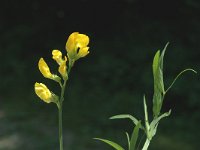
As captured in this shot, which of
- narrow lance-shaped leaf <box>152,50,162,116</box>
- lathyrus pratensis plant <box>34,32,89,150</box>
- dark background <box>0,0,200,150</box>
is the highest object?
lathyrus pratensis plant <box>34,32,89,150</box>

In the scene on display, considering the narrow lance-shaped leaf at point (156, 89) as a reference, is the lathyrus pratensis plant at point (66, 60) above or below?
above

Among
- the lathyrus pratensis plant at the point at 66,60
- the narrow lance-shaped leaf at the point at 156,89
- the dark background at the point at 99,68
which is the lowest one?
the dark background at the point at 99,68

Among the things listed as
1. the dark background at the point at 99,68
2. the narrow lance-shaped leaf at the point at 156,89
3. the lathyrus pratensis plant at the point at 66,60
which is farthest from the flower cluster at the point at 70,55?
the dark background at the point at 99,68

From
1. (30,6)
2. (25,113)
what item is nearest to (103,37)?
(30,6)

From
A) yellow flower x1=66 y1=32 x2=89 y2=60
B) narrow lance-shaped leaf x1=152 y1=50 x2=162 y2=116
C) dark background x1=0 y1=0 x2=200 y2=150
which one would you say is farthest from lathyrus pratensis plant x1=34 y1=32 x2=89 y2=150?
dark background x1=0 y1=0 x2=200 y2=150

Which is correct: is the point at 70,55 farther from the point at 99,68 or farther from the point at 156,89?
the point at 99,68

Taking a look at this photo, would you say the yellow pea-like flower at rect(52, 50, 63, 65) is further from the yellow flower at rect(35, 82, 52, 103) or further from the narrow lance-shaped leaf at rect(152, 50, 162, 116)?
the narrow lance-shaped leaf at rect(152, 50, 162, 116)

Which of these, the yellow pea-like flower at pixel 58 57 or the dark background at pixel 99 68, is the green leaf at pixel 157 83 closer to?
the yellow pea-like flower at pixel 58 57

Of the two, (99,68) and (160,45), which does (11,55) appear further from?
(160,45)

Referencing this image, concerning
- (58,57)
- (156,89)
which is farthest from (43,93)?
(156,89)
